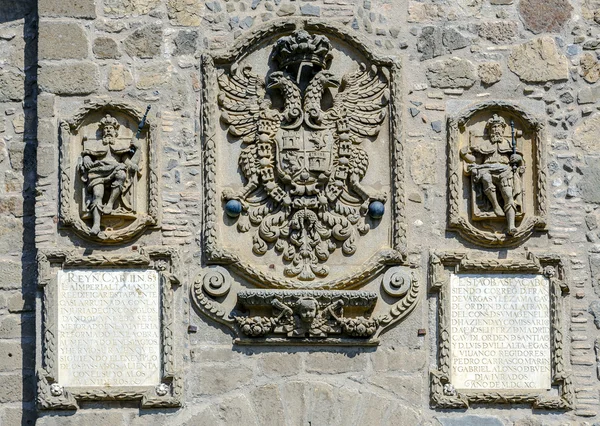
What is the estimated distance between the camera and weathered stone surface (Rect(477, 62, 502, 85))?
1222cm

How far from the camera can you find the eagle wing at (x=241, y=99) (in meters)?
12.1

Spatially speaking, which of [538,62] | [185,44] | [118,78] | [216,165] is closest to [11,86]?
[118,78]

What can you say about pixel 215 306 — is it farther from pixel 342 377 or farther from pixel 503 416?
pixel 503 416

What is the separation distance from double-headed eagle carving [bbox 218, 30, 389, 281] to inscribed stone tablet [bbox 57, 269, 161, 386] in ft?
3.00

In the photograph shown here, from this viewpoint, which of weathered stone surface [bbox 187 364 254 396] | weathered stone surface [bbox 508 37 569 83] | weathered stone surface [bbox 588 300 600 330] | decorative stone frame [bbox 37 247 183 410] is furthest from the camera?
weathered stone surface [bbox 508 37 569 83]

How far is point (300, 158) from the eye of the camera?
11984 mm

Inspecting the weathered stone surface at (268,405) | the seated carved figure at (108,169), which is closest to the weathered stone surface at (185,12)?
the seated carved figure at (108,169)

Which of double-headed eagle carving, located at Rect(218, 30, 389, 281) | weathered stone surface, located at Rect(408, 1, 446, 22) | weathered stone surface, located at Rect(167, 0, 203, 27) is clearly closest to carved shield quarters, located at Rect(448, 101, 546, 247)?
double-headed eagle carving, located at Rect(218, 30, 389, 281)

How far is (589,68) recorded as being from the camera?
12.3 metres

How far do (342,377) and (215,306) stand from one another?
3.48 feet

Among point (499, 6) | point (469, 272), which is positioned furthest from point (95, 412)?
point (499, 6)

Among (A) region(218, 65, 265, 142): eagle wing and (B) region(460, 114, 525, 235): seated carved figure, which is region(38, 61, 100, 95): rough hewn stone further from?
(B) region(460, 114, 525, 235): seated carved figure

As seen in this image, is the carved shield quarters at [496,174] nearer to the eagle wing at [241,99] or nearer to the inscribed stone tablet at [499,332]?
the inscribed stone tablet at [499,332]

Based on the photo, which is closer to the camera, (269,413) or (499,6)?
(269,413)
